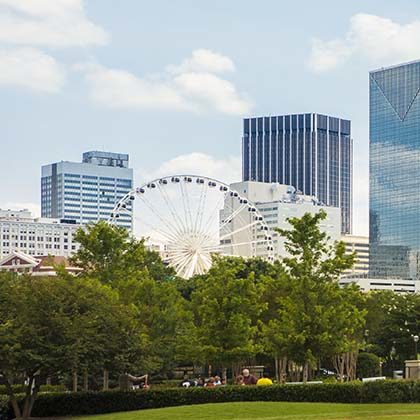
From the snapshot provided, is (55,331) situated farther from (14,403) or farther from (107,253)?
(107,253)

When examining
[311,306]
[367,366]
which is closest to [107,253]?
[311,306]

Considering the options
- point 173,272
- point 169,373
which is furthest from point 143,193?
point 169,373

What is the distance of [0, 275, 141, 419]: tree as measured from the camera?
172ft

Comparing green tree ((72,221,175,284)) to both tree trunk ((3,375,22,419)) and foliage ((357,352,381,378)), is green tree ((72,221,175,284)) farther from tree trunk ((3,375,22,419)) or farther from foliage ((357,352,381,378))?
foliage ((357,352,381,378))

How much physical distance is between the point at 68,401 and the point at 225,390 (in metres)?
7.64

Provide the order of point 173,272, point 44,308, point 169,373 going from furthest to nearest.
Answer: point 173,272, point 169,373, point 44,308

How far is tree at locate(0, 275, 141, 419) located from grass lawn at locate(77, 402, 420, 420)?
3008mm

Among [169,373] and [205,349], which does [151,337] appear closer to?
[205,349]

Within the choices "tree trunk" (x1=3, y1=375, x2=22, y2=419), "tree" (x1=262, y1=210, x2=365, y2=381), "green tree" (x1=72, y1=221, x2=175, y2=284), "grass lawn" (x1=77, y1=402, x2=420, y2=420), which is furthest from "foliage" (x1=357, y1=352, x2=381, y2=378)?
"grass lawn" (x1=77, y1=402, x2=420, y2=420)

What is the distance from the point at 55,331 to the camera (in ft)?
174

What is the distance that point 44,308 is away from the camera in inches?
2117

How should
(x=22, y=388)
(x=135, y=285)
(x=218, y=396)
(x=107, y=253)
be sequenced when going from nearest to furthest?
(x=218, y=396) < (x=22, y=388) < (x=135, y=285) < (x=107, y=253)

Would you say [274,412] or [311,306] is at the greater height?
→ [311,306]

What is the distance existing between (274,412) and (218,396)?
6224mm
